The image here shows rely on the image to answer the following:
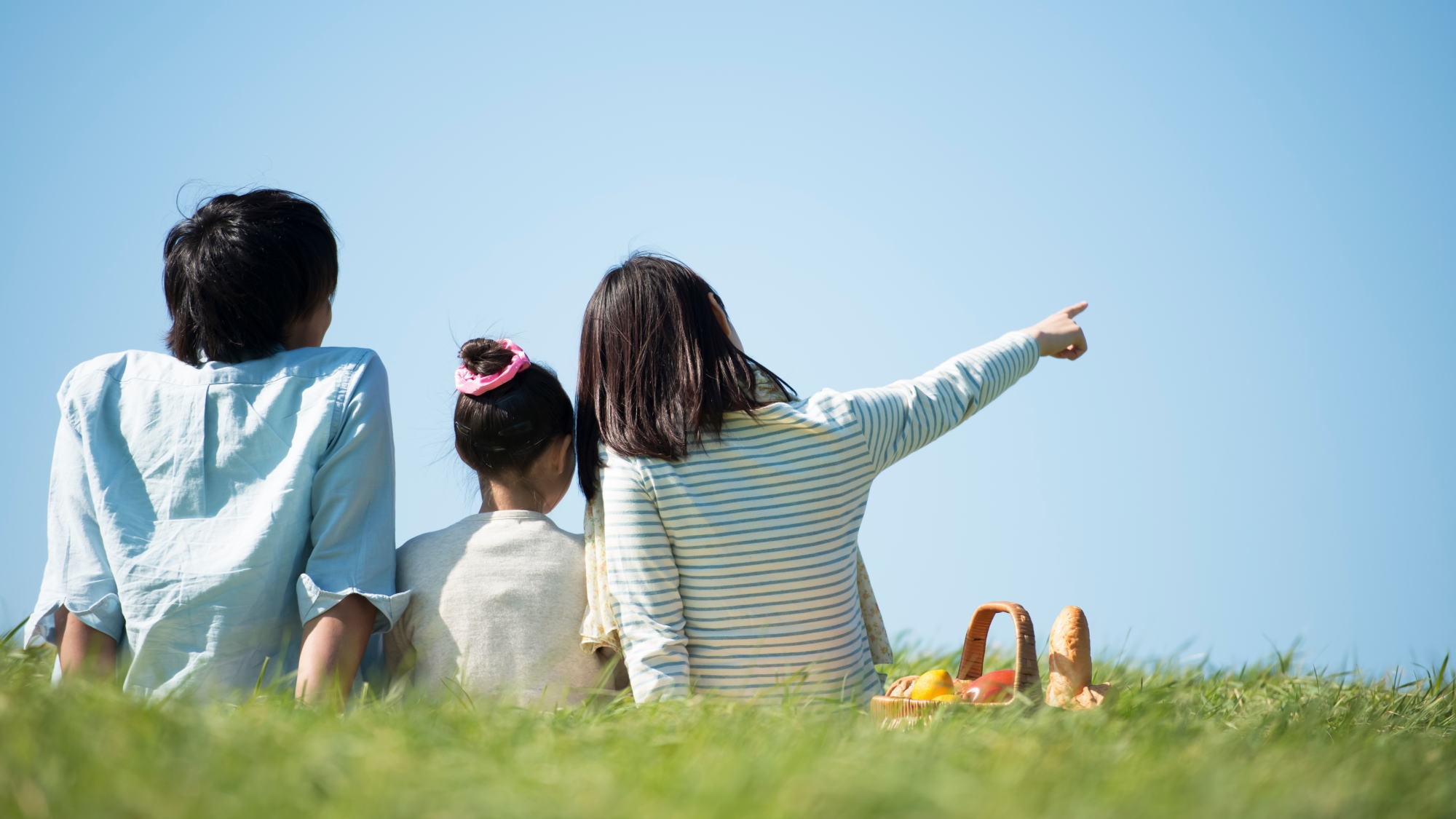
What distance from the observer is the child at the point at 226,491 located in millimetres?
3412

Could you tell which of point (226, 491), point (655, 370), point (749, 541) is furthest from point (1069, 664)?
point (226, 491)

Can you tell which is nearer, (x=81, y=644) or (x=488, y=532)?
(x=81, y=644)

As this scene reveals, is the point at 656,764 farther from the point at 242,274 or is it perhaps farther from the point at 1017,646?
the point at 242,274

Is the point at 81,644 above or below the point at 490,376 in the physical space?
below

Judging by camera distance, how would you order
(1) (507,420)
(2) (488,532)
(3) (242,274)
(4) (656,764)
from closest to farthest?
(4) (656,764), (3) (242,274), (2) (488,532), (1) (507,420)

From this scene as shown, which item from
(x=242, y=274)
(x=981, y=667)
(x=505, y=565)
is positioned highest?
(x=242, y=274)

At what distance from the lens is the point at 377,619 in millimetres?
3527

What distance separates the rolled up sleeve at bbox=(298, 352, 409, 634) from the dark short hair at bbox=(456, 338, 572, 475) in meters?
0.34

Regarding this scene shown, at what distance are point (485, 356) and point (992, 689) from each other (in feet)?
6.90

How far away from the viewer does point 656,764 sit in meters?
1.90

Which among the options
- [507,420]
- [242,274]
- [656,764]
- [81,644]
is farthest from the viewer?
[507,420]

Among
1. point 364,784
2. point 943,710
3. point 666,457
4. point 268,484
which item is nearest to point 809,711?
point 943,710

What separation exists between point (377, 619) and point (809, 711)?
61.7 inches

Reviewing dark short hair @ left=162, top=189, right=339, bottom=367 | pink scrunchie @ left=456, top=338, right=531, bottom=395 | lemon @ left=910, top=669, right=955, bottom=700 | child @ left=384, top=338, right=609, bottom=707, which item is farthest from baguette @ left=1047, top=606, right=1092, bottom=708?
dark short hair @ left=162, top=189, right=339, bottom=367
